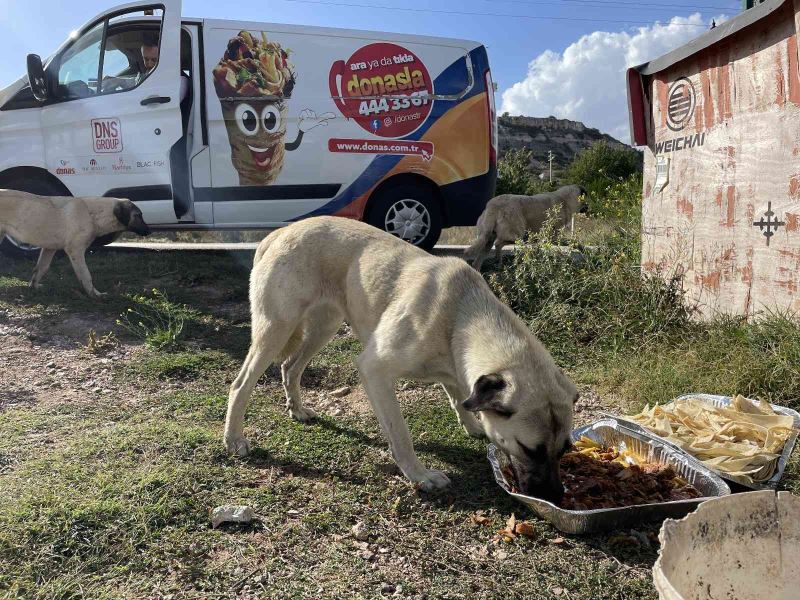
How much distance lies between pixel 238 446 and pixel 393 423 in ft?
3.19

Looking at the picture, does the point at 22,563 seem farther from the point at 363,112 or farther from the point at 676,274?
the point at 363,112

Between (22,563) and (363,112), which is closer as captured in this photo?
(22,563)

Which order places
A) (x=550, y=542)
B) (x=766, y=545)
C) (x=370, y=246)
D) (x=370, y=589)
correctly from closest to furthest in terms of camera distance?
1. (x=766, y=545)
2. (x=370, y=589)
3. (x=550, y=542)
4. (x=370, y=246)

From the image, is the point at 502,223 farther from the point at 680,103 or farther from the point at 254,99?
the point at 254,99

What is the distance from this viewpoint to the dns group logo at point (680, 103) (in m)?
5.41

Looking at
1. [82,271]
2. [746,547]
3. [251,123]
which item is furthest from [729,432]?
[82,271]

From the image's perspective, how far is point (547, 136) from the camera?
4509 centimetres

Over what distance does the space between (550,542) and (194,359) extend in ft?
11.2

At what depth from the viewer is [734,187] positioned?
4.91 m

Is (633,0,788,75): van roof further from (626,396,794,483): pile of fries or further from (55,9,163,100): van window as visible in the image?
(55,9,163,100): van window

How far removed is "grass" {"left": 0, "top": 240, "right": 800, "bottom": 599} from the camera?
250 cm

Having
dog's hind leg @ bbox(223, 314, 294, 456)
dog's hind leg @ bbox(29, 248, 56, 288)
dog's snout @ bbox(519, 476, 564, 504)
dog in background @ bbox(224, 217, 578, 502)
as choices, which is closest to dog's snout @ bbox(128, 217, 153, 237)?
dog's hind leg @ bbox(29, 248, 56, 288)

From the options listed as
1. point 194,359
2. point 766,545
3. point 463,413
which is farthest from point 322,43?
point 766,545

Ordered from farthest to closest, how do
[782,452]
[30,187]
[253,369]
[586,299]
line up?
[30,187] < [586,299] < [253,369] < [782,452]
